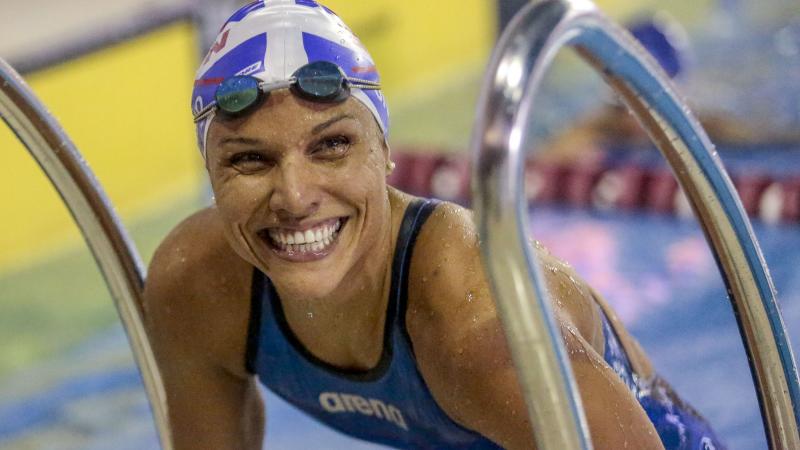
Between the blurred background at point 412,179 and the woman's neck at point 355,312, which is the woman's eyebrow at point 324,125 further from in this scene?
the blurred background at point 412,179

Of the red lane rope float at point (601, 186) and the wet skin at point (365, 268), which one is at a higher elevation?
the red lane rope float at point (601, 186)

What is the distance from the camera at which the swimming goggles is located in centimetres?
162

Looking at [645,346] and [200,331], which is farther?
[645,346]

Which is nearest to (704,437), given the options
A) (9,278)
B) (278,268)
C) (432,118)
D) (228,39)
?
(278,268)

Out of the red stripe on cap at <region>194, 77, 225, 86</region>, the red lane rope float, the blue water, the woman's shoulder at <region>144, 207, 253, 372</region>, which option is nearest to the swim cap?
the red stripe on cap at <region>194, 77, 225, 86</region>

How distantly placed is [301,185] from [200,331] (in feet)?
1.87

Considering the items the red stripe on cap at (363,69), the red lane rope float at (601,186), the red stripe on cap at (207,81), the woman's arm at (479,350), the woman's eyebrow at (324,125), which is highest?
the red lane rope float at (601,186)

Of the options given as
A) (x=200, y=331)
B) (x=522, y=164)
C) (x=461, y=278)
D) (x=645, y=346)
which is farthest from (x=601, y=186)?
(x=522, y=164)

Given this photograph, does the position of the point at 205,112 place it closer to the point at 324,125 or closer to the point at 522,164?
the point at 324,125

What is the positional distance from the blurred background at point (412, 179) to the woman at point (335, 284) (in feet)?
6.12

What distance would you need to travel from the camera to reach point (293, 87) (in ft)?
5.36

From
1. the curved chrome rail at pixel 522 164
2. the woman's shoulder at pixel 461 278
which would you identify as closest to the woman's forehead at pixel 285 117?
the woman's shoulder at pixel 461 278

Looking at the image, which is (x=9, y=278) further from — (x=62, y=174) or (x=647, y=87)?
(x=647, y=87)

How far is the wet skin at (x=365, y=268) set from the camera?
5.31 ft
